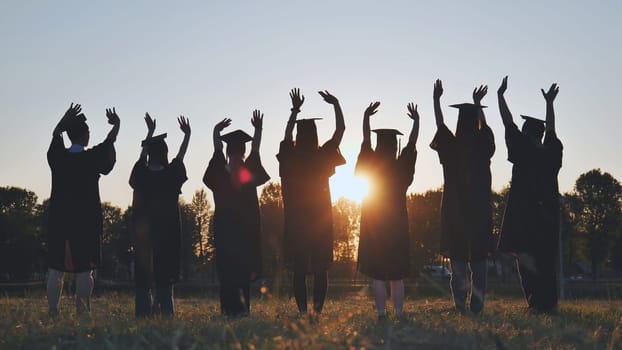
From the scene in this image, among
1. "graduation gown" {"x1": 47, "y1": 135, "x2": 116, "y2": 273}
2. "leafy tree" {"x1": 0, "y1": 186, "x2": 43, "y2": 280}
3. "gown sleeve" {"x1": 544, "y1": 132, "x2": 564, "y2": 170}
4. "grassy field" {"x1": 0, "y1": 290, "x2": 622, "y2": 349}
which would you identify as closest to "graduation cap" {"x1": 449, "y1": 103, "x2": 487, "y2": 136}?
"gown sleeve" {"x1": 544, "y1": 132, "x2": 564, "y2": 170}

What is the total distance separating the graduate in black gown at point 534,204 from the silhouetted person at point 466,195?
337 mm

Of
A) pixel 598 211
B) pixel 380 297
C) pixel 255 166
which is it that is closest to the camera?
pixel 380 297

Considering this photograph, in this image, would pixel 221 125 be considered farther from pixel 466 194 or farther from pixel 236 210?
pixel 466 194

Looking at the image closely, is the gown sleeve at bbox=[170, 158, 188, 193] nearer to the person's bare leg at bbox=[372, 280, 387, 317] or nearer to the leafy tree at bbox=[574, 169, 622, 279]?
the person's bare leg at bbox=[372, 280, 387, 317]

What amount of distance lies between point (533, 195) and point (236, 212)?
14.1ft

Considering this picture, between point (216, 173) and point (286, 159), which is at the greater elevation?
point (286, 159)

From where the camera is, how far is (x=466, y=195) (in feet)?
32.7

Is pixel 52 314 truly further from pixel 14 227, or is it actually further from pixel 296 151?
pixel 14 227

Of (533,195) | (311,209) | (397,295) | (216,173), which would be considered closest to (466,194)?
(533,195)

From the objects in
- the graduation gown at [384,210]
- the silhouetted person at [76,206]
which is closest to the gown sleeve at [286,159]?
the graduation gown at [384,210]

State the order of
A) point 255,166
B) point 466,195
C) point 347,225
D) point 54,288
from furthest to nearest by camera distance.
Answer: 1. point 347,225
2. point 255,166
3. point 466,195
4. point 54,288

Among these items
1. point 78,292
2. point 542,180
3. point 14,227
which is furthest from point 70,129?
point 14,227

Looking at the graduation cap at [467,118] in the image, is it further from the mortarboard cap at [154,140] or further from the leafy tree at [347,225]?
the leafy tree at [347,225]

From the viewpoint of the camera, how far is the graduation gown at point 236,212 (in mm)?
10133
